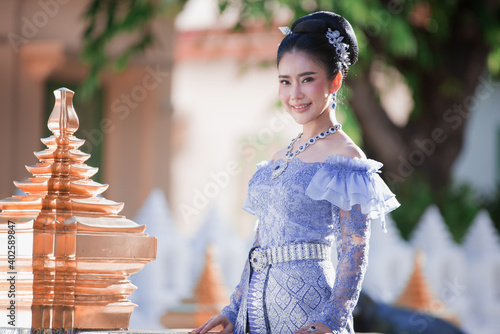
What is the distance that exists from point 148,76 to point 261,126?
25.1 ft

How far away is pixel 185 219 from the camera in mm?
16641

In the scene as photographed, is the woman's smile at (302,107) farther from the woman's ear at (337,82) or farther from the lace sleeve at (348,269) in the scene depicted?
the lace sleeve at (348,269)

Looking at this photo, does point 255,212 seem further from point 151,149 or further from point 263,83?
point 263,83

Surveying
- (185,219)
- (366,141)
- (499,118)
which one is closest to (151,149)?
(366,141)

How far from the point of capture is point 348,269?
2113 millimetres

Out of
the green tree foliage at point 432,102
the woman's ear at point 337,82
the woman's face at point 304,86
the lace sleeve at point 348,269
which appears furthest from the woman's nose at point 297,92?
the green tree foliage at point 432,102

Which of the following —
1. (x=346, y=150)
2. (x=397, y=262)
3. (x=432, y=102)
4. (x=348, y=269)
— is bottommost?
(x=397, y=262)

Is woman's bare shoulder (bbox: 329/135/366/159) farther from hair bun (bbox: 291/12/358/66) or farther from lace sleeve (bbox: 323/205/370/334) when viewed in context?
hair bun (bbox: 291/12/358/66)

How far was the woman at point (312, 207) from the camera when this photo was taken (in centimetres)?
213

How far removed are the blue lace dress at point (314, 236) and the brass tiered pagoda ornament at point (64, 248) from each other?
1.20 feet

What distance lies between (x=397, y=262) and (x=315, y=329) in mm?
5229

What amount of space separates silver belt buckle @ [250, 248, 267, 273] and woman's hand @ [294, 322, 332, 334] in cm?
26

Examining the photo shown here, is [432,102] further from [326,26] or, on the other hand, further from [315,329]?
[315,329]

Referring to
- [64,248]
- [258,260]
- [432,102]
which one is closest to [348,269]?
[258,260]
